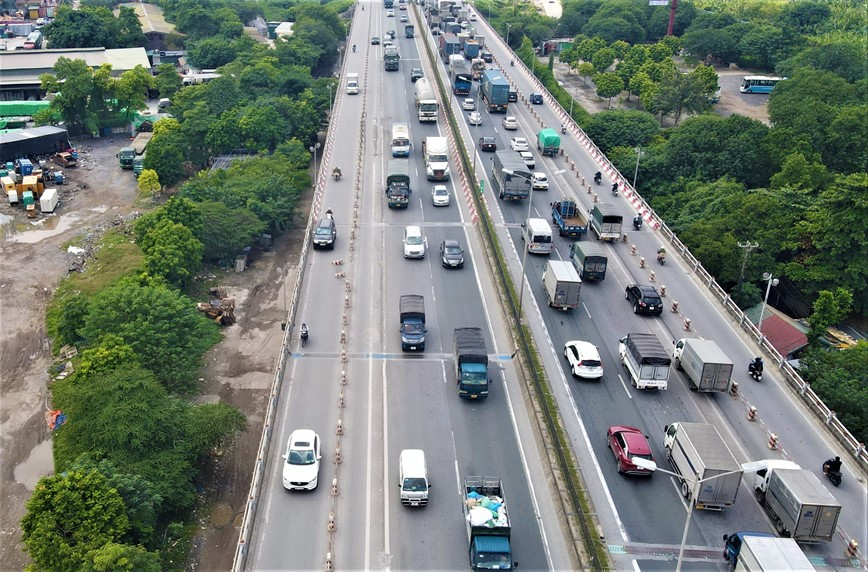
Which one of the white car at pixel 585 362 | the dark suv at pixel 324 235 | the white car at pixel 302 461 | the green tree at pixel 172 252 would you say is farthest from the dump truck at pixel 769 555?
the green tree at pixel 172 252

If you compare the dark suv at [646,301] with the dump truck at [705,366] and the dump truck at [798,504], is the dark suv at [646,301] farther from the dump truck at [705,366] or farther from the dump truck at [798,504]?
the dump truck at [798,504]

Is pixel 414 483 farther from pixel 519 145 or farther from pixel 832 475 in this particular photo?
pixel 519 145

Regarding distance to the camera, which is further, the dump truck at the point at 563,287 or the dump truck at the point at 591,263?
the dump truck at the point at 591,263

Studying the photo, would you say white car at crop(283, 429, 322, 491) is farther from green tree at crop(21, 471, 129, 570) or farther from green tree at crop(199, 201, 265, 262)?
green tree at crop(199, 201, 265, 262)

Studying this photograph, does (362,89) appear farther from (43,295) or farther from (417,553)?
(417,553)

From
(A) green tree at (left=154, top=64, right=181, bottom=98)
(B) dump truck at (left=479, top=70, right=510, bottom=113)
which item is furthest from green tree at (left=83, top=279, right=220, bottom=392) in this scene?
(A) green tree at (left=154, top=64, right=181, bottom=98)

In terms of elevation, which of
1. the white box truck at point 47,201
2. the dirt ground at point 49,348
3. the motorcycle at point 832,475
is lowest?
the dirt ground at point 49,348
